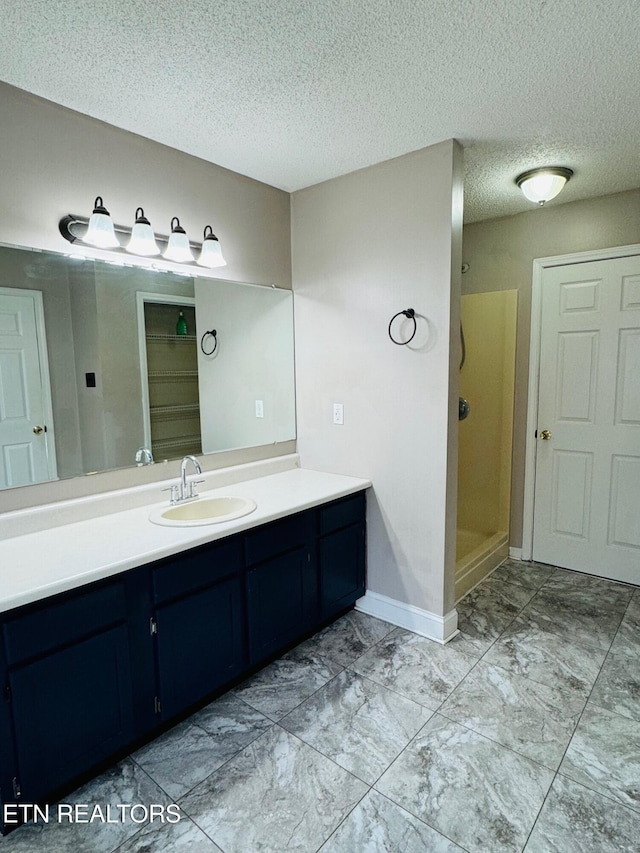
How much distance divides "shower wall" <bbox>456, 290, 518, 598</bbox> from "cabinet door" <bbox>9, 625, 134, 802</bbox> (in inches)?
94.7

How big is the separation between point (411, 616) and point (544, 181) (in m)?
2.43

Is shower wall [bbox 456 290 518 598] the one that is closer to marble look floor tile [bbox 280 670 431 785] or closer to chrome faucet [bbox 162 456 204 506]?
marble look floor tile [bbox 280 670 431 785]

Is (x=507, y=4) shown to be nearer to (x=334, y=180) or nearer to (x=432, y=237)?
(x=432, y=237)

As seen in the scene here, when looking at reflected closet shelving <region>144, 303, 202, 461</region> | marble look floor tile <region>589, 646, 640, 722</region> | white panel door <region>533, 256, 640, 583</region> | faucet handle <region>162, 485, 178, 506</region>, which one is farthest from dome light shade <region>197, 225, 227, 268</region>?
marble look floor tile <region>589, 646, 640, 722</region>

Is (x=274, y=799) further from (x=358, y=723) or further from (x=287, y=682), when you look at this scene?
(x=287, y=682)

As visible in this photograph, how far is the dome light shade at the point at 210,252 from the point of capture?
2344 mm

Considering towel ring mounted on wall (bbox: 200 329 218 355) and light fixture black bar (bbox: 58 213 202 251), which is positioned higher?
light fixture black bar (bbox: 58 213 202 251)

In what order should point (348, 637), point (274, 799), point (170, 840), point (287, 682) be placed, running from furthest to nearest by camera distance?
1. point (348, 637)
2. point (287, 682)
3. point (274, 799)
4. point (170, 840)

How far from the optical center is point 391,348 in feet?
8.21

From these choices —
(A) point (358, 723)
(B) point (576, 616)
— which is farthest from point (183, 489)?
(B) point (576, 616)

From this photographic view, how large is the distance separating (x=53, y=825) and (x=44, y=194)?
2190 mm

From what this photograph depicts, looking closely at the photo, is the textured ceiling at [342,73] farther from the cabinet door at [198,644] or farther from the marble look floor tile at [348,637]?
the marble look floor tile at [348,637]

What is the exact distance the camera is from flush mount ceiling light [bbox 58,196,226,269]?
1932 millimetres

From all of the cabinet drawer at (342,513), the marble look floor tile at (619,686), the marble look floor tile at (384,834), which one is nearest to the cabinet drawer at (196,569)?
the cabinet drawer at (342,513)
